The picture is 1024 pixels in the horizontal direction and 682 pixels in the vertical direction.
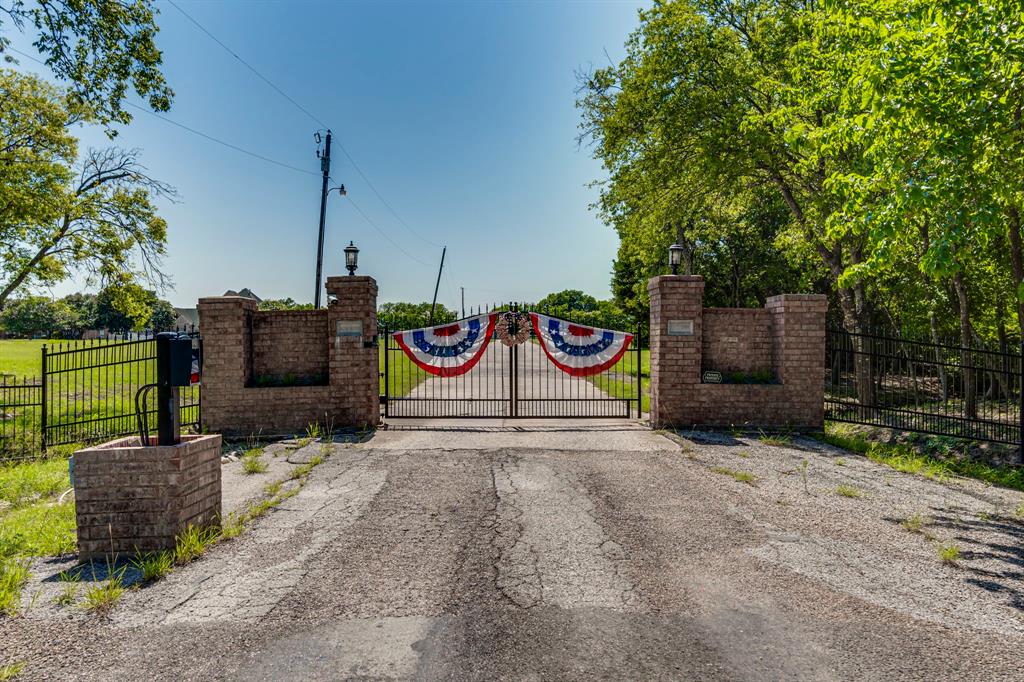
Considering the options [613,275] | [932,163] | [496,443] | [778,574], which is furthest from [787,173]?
[613,275]

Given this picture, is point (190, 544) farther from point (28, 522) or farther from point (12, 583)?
point (28, 522)

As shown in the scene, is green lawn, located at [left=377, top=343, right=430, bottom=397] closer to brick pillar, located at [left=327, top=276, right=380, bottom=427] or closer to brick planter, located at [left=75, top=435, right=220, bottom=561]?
brick pillar, located at [left=327, top=276, right=380, bottom=427]

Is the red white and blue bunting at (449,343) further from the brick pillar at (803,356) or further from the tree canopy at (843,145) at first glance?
the tree canopy at (843,145)

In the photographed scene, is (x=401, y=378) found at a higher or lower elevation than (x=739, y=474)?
higher

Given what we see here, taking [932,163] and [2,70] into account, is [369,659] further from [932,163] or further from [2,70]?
[2,70]

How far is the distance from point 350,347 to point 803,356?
25.1 ft

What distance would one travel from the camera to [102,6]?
8.61m

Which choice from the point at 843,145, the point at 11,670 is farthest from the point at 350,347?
the point at 843,145

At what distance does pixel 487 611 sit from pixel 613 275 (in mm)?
53792

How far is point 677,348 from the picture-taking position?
29.0ft

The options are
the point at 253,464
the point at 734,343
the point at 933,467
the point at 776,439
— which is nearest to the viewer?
the point at 253,464

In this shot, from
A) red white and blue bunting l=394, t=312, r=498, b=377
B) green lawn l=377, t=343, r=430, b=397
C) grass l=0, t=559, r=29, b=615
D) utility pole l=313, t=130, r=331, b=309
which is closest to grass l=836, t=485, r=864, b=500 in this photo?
red white and blue bunting l=394, t=312, r=498, b=377

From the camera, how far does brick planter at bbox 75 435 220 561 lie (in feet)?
12.7

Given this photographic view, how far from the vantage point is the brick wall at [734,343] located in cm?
906
